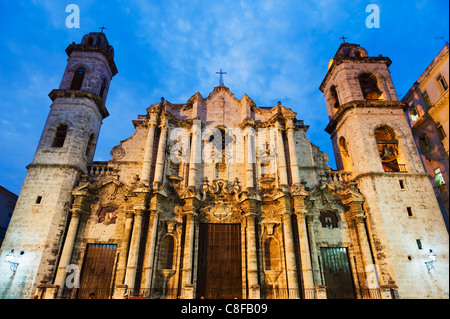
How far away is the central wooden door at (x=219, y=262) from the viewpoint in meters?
16.1

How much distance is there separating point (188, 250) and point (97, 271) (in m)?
5.62

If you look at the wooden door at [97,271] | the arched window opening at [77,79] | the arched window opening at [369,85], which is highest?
the arched window opening at [369,85]

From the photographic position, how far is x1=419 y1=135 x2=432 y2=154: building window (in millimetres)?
19905

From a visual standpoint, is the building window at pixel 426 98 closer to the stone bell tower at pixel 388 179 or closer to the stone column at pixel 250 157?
the stone bell tower at pixel 388 179

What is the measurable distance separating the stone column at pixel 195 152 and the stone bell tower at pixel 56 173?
7553 mm

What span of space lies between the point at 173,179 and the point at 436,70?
19182mm

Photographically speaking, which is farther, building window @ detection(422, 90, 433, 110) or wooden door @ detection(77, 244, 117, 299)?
building window @ detection(422, 90, 433, 110)

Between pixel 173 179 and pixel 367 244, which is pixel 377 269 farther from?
pixel 173 179

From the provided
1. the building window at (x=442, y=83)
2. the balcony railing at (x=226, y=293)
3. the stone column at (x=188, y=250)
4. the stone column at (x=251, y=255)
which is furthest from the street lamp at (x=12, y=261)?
the building window at (x=442, y=83)

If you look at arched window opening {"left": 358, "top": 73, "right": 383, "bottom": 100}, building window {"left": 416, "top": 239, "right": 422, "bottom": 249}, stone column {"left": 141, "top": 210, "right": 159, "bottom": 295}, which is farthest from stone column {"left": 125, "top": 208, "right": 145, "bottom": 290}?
arched window opening {"left": 358, "top": 73, "right": 383, "bottom": 100}

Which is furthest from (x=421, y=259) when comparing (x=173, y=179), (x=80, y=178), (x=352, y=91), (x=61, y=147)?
(x=61, y=147)

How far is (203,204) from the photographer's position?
18.5m

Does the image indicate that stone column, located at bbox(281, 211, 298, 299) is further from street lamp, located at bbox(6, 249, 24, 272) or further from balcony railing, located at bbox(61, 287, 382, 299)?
street lamp, located at bbox(6, 249, 24, 272)

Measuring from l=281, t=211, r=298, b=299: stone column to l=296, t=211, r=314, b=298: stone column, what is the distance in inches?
20.4
